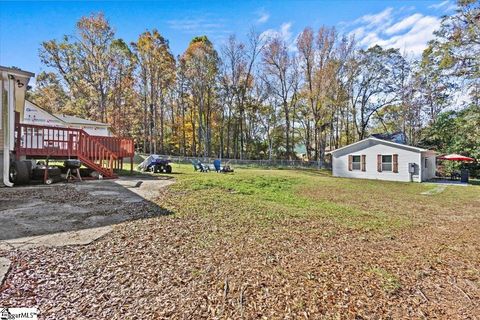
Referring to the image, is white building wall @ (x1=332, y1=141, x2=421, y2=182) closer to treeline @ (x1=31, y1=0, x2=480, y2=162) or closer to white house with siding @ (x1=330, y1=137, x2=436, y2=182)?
white house with siding @ (x1=330, y1=137, x2=436, y2=182)

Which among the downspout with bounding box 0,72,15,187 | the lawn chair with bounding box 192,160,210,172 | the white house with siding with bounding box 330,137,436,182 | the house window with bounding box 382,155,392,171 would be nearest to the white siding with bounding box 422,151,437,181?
the white house with siding with bounding box 330,137,436,182

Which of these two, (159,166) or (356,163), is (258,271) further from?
(356,163)

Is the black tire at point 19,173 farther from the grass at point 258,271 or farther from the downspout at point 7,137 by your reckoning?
the grass at point 258,271

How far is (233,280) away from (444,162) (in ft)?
88.8

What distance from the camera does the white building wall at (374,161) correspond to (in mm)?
16625

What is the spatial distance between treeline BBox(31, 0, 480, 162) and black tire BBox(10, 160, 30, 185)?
64.6ft

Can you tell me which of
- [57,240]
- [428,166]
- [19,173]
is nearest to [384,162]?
[428,166]

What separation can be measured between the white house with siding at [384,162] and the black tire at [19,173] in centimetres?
1879

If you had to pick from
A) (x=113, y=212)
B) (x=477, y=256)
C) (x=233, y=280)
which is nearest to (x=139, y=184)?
(x=113, y=212)

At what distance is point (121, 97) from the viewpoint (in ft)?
92.9

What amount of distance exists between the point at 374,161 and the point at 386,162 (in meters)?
0.75

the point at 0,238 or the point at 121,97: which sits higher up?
the point at 121,97

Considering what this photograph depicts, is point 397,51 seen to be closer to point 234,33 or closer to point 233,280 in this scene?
point 234,33

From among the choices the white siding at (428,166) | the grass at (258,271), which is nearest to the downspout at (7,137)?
the grass at (258,271)
